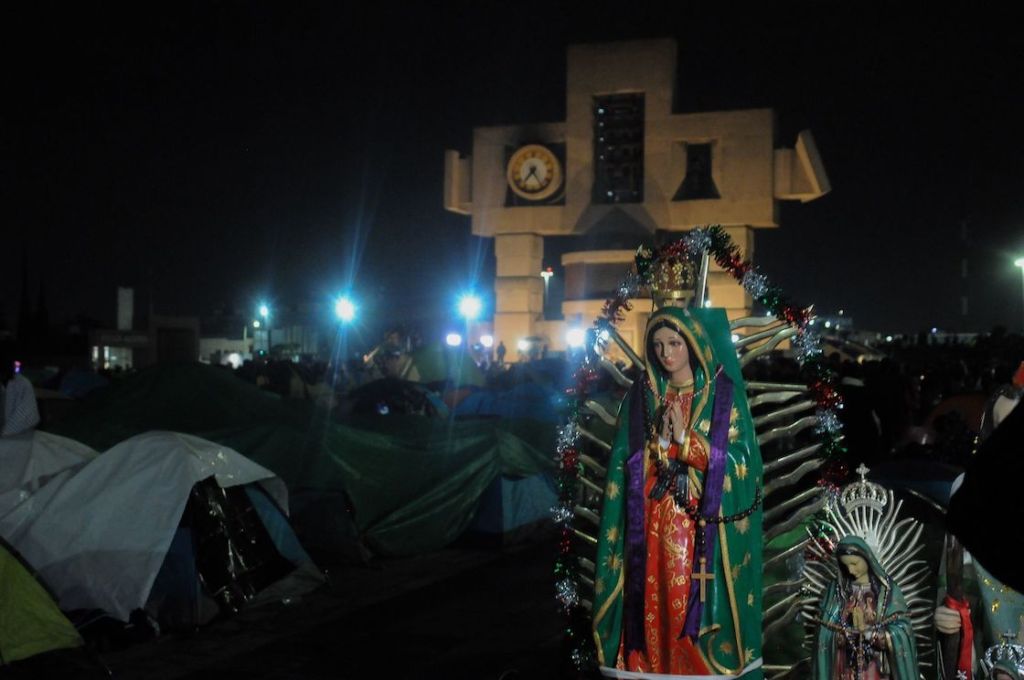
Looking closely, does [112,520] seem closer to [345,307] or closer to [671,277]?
[671,277]

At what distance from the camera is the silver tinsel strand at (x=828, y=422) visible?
6.98 meters

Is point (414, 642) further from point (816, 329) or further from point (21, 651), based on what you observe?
point (816, 329)

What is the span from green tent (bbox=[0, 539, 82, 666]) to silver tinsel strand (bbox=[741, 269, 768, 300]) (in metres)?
5.23

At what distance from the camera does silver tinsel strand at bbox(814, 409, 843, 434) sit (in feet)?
22.9

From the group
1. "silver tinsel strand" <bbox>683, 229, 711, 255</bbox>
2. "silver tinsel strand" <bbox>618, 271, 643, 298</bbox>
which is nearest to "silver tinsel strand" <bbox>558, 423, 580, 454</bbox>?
"silver tinsel strand" <bbox>618, 271, 643, 298</bbox>

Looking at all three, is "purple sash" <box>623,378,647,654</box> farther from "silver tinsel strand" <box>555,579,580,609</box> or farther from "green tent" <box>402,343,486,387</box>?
"green tent" <box>402,343,486,387</box>

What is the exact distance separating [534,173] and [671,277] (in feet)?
113

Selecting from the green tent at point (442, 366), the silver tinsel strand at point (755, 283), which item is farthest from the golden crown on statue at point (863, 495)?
the green tent at point (442, 366)

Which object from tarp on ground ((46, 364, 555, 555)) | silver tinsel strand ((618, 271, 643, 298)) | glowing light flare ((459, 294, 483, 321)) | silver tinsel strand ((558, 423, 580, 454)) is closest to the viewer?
silver tinsel strand ((558, 423, 580, 454))

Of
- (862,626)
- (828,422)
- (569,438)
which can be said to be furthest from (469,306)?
(862,626)

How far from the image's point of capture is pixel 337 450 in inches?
522

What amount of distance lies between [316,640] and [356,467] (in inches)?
157

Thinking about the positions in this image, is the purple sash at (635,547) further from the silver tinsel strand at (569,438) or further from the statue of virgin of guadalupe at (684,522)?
the silver tinsel strand at (569,438)

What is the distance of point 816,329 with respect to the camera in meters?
7.20
